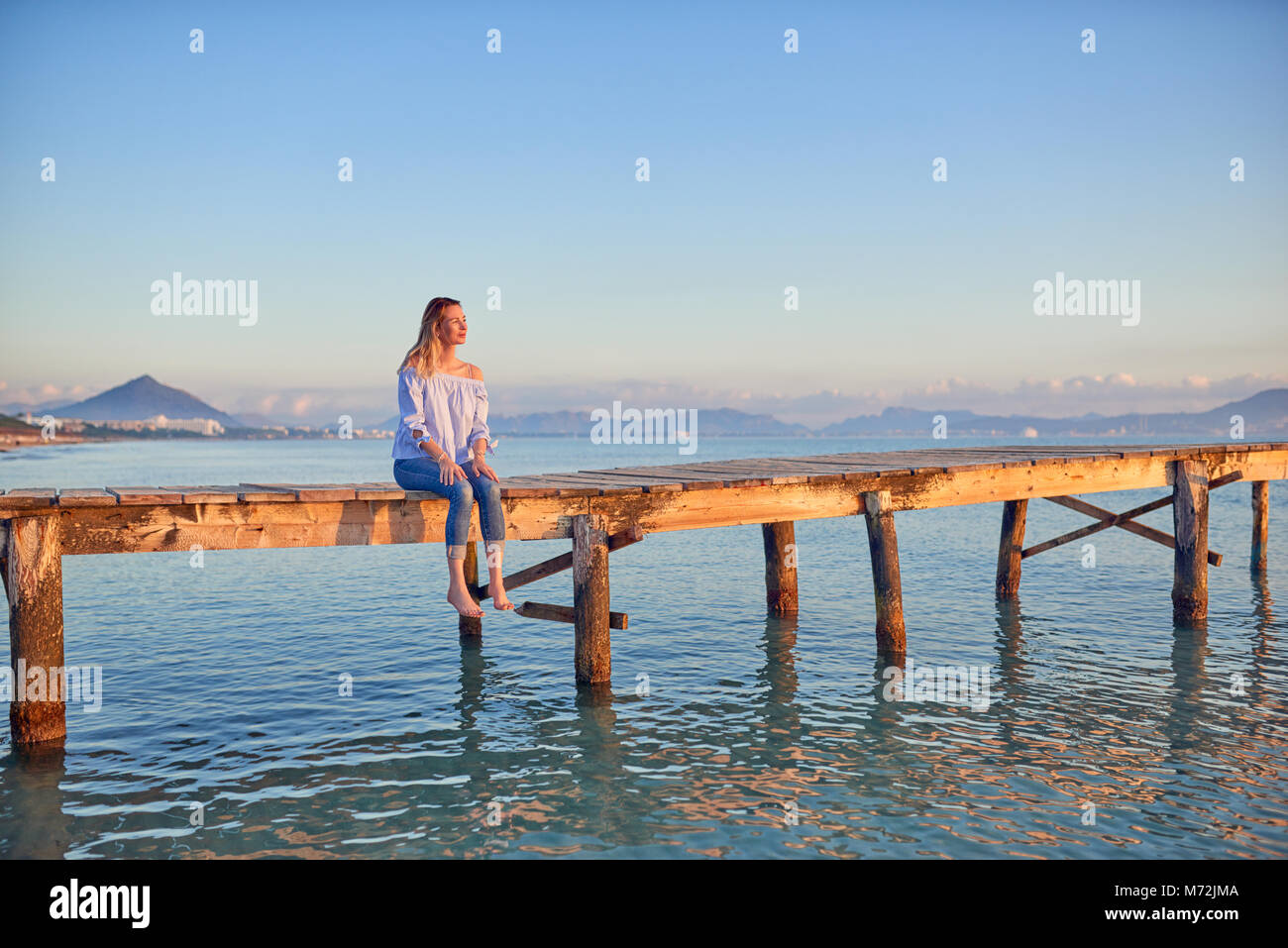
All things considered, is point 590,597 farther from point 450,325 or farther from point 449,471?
point 450,325

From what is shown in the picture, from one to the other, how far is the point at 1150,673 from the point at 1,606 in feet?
59.3

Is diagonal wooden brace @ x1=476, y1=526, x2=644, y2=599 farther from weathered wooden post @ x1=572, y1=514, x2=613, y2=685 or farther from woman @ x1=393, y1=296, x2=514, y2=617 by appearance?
woman @ x1=393, y1=296, x2=514, y2=617

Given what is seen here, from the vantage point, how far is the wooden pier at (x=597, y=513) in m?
7.49

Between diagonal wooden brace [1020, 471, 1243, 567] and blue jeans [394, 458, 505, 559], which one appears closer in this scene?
blue jeans [394, 458, 505, 559]

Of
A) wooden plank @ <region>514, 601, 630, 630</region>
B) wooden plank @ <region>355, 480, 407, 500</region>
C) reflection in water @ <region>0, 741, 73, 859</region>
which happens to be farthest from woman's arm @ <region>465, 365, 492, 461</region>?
reflection in water @ <region>0, 741, 73, 859</region>

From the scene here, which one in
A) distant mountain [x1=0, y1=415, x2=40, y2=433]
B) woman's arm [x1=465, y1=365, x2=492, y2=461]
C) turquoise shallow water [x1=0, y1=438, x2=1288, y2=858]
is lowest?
turquoise shallow water [x1=0, y1=438, x2=1288, y2=858]

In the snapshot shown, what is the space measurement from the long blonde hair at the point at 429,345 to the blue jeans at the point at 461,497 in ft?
2.80

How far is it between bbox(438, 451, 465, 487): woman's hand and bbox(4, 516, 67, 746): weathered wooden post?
3.08 metres


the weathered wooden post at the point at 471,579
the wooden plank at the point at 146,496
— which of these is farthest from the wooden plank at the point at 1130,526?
the wooden plank at the point at 146,496

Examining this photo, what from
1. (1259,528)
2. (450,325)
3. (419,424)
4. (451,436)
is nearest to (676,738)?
(451,436)

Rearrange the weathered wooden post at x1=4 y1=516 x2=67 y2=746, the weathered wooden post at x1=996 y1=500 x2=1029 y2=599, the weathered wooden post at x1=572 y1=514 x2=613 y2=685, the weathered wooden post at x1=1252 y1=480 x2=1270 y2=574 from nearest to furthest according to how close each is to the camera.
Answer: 1. the weathered wooden post at x1=4 y1=516 x2=67 y2=746
2. the weathered wooden post at x1=572 y1=514 x2=613 y2=685
3. the weathered wooden post at x1=996 y1=500 x2=1029 y2=599
4. the weathered wooden post at x1=1252 y1=480 x2=1270 y2=574

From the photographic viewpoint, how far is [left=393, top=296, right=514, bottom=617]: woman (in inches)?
311
